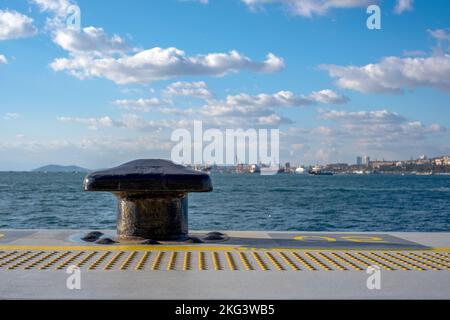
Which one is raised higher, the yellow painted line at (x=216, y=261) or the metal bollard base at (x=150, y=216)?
the metal bollard base at (x=150, y=216)

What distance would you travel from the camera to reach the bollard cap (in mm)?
8453

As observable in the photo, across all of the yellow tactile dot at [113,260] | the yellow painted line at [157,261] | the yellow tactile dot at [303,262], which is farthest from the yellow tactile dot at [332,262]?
the yellow tactile dot at [113,260]

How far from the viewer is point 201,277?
231 inches

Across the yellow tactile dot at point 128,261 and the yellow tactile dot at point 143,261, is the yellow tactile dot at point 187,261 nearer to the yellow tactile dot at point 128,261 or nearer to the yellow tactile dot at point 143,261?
the yellow tactile dot at point 143,261

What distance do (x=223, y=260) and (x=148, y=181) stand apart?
1.99 meters

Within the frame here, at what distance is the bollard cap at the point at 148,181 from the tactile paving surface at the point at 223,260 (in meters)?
1.04

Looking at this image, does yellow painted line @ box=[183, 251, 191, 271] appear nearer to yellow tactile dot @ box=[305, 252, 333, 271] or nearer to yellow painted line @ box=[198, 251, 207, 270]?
yellow painted line @ box=[198, 251, 207, 270]

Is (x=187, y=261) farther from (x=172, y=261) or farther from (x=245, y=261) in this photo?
(x=245, y=261)

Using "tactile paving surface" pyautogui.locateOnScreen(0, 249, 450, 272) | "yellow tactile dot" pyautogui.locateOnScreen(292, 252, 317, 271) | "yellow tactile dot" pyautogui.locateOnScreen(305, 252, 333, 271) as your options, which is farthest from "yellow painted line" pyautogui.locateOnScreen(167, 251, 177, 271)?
"yellow tactile dot" pyautogui.locateOnScreen(305, 252, 333, 271)

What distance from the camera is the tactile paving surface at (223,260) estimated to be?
6.50 metres

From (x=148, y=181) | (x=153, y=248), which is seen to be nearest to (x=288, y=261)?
(x=153, y=248)

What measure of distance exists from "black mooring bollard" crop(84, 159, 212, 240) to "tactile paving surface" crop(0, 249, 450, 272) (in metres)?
1.03
